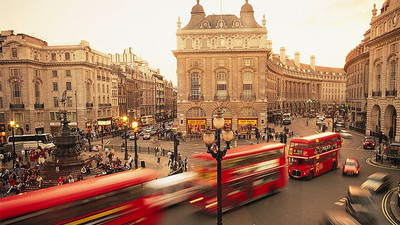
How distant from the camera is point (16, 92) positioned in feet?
165

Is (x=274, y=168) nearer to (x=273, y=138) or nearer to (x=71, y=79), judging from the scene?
(x=273, y=138)

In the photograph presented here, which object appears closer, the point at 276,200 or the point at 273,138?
the point at 276,200

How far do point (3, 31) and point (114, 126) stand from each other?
27.8m

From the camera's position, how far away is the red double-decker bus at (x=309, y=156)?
20000 mm

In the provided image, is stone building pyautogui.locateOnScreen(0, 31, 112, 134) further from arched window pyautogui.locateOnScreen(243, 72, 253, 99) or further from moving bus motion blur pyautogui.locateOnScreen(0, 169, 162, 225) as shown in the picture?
moving bus motion blur pyautogui.locateOnScreen(0, 169, 162, 225)

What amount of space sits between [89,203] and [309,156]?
15.6 meters

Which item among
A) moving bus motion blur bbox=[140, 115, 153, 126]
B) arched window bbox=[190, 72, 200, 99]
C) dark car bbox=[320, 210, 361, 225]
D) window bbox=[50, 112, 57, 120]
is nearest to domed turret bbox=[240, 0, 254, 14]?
arched window bbox=[190, 72, 200, 99]

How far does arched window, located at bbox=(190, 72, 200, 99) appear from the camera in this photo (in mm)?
52031

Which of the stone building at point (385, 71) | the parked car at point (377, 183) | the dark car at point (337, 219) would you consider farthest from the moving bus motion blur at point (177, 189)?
the stone building at point (385, 71)

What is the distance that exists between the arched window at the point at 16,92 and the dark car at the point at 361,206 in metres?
54.3

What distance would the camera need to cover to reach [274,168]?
17.0 meters

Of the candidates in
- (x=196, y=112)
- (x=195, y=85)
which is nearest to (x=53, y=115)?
(x=196, y=112)

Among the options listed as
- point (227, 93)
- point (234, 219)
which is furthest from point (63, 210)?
point (227, 93)

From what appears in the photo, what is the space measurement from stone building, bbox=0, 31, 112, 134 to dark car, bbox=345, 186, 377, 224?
4440 cm
